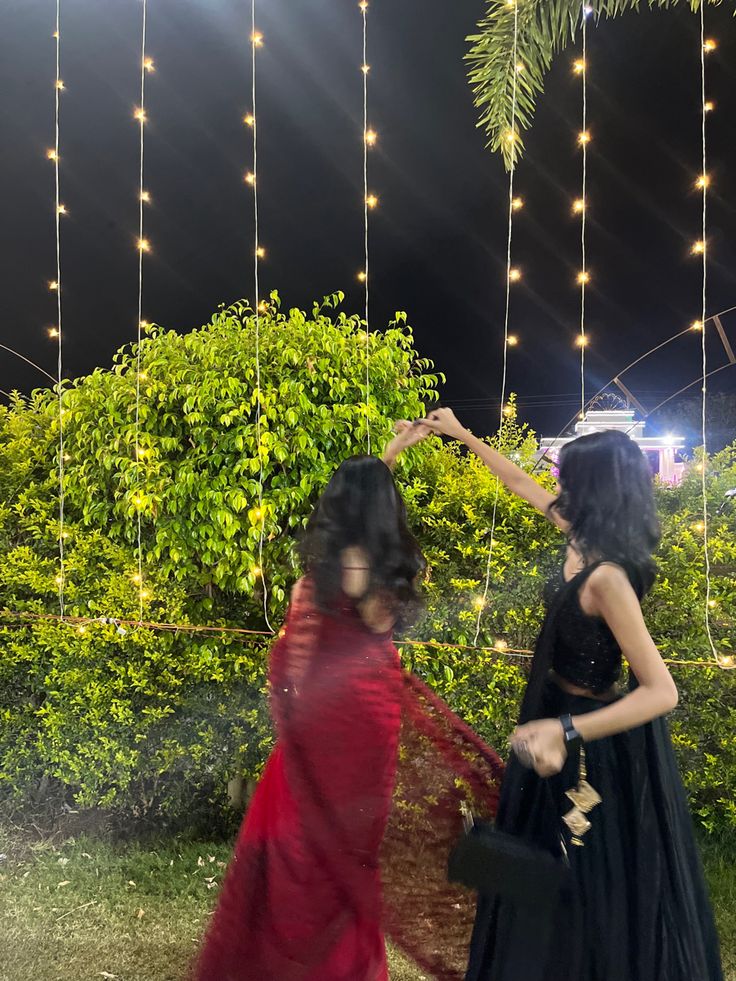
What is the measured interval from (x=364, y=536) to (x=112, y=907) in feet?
7.70

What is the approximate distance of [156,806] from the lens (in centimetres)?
368

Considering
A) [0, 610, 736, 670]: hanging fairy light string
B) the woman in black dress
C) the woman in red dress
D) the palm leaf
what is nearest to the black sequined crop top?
the woman in black dress

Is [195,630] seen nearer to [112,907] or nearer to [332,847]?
[112,907]

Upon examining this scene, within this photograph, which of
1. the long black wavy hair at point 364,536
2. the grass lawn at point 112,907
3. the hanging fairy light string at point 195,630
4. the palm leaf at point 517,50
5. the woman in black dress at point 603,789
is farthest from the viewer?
the palm leaf at point 517,50

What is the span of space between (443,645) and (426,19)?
3491 mm

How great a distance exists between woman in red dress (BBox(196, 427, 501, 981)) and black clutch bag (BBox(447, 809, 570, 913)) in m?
0.23

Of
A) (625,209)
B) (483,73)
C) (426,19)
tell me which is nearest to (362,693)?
(483,73)

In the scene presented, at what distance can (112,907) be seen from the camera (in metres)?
3.08

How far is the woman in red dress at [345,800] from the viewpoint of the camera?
1.67 meters

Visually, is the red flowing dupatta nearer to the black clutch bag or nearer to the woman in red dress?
the woman in red dress

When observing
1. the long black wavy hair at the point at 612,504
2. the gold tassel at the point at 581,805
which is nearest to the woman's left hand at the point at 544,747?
the gold tassel at the point at 581,805

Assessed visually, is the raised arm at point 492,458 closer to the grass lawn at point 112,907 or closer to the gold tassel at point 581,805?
the gold tassel at point 581,805

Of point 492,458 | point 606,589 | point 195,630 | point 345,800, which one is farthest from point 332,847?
point 195,630

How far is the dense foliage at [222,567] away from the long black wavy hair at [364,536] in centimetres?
141
